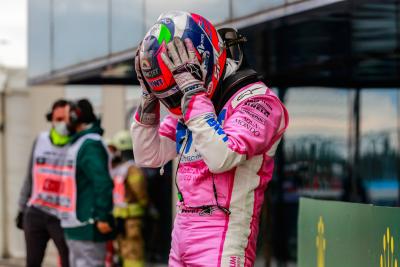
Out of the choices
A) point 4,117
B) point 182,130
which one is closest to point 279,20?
point 182,130

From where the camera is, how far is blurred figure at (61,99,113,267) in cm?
748

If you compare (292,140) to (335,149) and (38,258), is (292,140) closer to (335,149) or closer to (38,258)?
(335,149)

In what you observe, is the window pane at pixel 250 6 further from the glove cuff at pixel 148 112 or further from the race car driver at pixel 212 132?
the race car driver at pixel 212 132

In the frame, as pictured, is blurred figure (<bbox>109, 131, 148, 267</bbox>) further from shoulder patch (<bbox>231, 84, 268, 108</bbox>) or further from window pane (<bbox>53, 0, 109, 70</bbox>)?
shoulder patch (<bbox>231, 84, 268, 108</bbox>)

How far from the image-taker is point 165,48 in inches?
150

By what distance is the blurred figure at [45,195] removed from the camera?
7.80 m

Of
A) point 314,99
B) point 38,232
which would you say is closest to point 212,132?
point 38,232

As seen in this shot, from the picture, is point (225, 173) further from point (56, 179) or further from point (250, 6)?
point (56, 179)

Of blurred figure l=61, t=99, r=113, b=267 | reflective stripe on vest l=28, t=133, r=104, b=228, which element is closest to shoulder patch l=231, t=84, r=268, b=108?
blurred figure l=61, t=99, r=113, b=267

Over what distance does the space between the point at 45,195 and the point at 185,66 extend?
4253 millimetres

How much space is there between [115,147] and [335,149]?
2.30 metres

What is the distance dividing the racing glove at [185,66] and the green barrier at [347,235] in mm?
1141

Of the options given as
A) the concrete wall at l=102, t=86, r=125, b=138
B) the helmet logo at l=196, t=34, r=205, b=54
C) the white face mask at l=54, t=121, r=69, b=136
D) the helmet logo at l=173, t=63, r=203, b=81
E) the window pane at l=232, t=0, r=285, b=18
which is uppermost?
the window pane at l=232, t=0, r=285, b=18

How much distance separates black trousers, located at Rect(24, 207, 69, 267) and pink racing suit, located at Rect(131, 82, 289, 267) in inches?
156
